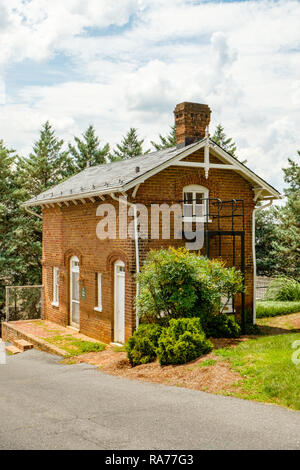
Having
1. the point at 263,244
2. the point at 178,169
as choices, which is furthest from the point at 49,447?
the point at 263,244

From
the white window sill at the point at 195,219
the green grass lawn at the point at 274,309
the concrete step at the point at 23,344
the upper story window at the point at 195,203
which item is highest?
the upper story window at the point at 195,203

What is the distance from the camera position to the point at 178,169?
52.7ft

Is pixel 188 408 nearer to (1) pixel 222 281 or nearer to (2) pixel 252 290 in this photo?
(1) pixel 222 281

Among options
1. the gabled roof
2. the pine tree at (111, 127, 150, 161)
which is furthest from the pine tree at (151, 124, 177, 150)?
the gabled roof

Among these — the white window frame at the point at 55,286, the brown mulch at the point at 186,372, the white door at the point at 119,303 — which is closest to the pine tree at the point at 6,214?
the white window frame at the point at 55,286

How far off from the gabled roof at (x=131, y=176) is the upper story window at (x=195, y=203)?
48.0 inches

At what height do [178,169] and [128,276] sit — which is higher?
[178,169]

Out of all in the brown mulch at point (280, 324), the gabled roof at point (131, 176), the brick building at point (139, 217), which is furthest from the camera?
the brown mulch at point (280, 324)

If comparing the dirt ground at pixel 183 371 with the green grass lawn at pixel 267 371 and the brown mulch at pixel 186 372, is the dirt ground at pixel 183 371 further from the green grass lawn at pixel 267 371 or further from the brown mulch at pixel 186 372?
the green grass lawn at pixel 267 371

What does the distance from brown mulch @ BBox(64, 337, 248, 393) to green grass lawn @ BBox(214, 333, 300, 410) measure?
0.24 meters

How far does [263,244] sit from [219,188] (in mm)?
22546

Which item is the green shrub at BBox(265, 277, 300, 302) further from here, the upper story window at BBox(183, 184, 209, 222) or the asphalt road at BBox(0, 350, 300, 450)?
the asphalt road at BBox(0, 350, 300, 450)

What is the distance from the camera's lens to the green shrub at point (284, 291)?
23.3 metres

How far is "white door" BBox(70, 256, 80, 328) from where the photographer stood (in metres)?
19.2
